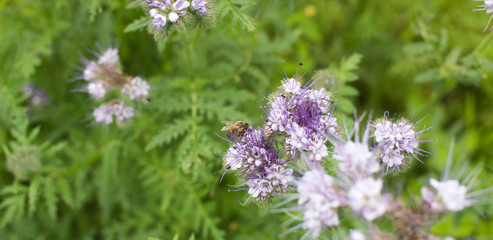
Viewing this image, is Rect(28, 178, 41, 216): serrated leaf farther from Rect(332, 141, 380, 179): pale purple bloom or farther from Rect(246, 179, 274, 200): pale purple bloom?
Rect(332, 141, 380, 179): pale purple bloom

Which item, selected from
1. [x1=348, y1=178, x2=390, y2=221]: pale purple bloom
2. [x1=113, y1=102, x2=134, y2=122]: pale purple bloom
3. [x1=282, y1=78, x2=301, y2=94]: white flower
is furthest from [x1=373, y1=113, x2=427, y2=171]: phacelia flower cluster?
[x1=113, y1=102, x2=134, y2=122]: pale purple bloom

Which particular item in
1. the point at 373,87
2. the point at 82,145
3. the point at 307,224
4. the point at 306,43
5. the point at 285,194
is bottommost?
the point at 307,224

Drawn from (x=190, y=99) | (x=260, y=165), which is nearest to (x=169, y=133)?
(x=190, y=99)

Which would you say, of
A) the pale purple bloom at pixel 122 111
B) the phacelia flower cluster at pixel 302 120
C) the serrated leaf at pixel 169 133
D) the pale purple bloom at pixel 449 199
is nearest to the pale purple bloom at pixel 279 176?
the phacelia flower cluster at pixel 302 120

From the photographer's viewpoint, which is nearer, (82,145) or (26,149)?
(26,149)

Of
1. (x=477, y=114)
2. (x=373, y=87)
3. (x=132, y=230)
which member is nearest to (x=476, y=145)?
(x=477, y=114)

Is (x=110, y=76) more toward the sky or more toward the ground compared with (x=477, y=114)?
more toward the ground

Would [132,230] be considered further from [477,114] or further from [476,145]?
[477,114]
